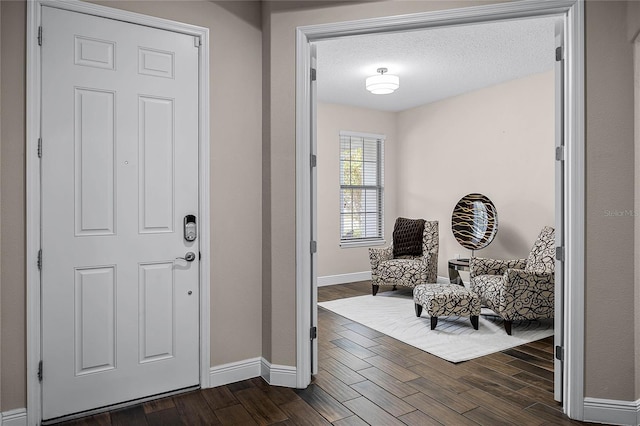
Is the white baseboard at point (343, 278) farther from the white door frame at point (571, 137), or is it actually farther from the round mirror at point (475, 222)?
the white door frame at point (571, 137)

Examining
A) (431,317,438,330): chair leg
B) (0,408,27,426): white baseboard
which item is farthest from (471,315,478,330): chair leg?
(0,408,27,426): white baseboard

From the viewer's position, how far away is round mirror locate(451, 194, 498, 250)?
4820 millimetres

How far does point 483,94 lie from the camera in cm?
529

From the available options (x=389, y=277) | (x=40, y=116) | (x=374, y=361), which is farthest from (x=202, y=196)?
(x=389, y=277)

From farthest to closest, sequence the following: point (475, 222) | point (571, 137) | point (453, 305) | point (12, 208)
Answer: point (475, 222), point (453, 305), point (571, 137), point (12, 208)

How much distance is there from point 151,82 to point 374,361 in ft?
8.22

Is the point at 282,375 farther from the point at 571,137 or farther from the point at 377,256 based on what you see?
the point at 377,256

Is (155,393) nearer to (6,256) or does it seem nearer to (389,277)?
(6,256)

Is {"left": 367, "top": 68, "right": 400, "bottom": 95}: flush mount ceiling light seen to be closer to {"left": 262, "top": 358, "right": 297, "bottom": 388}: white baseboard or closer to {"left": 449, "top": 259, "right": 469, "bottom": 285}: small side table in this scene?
{"left": 449, "top": 259, "right": 469, "bottom": 285}: small side table

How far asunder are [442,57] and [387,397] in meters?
3.29

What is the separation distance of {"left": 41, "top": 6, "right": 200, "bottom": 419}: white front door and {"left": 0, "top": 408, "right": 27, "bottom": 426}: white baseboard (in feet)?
0.32

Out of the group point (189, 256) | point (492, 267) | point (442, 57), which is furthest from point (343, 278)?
point (189, 256)

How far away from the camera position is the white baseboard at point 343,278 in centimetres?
594

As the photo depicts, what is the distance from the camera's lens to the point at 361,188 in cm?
638
